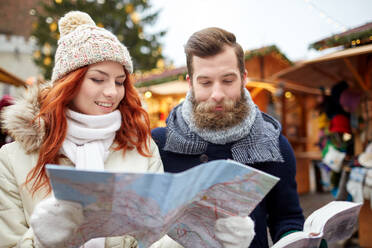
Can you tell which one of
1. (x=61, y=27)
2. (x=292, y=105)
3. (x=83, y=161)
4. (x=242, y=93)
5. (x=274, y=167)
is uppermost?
(x=61, y=27)

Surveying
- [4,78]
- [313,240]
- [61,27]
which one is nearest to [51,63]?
[4,78]

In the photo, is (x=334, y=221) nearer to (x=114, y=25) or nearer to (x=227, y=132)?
(x=227, y=132)

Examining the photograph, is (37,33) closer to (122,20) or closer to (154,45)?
(122,20)

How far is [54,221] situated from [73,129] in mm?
538

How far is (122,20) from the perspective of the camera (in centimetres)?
1359

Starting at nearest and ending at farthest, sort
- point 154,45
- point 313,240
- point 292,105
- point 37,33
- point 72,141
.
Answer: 1. point 313,240
2. point 72,141
3. point 292,105
4. point 37,33
5. point 154,45

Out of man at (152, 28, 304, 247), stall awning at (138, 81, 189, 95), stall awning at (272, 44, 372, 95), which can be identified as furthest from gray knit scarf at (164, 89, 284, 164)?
stall awning at (138, 81, 189, 95)

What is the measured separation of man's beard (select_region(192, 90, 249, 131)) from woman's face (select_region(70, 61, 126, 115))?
1.39ft

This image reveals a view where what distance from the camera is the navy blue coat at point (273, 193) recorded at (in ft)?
5.39

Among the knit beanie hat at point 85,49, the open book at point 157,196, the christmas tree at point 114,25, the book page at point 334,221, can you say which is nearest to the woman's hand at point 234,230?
the open book at point 157,196

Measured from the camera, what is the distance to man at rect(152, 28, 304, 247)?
5.11 ft

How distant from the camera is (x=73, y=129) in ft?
4.80

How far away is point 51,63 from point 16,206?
1367 centimetres

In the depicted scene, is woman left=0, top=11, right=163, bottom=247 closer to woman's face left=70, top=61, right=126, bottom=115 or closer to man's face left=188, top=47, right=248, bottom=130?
woman's face left=70, top=61, right=126, bottom=115
